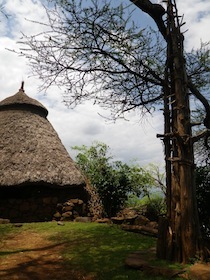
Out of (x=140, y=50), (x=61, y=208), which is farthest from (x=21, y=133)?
(x=140, y=50)

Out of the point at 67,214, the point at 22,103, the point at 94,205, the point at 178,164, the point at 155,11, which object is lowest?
the point at 67,214

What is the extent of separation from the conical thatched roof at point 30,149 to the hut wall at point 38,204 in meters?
0.64

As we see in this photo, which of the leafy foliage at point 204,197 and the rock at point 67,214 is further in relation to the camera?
the rock at point 67,214

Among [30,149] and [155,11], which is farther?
[30,149]

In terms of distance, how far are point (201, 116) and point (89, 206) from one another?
19.1 ft

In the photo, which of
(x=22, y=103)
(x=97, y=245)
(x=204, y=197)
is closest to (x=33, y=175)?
(x=97, y=245)

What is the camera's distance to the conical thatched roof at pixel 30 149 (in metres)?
10.6

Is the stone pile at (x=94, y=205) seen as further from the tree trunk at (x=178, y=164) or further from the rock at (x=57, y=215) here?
the tree trunk at (x=178, y=164)

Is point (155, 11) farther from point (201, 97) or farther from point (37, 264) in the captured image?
point (37, 264)

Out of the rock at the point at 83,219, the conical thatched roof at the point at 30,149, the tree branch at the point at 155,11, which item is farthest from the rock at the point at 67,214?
the tree branch at the point at 155,11

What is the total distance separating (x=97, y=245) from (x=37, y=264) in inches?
66.6

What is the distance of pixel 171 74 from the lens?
239 inches

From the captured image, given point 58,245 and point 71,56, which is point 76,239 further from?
point 71,56

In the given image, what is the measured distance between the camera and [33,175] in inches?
411
